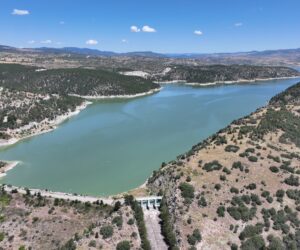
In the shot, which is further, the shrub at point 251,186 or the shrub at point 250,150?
the shrub at point 250,150

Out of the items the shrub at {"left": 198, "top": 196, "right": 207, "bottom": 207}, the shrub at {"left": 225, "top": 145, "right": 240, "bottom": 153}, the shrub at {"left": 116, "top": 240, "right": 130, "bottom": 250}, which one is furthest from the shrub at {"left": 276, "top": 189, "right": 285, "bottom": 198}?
the shrub at {"left": 116, "top": 240, "right": 130, "bottom": 250}

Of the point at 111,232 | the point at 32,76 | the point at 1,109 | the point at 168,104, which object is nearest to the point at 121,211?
the point at 111,232

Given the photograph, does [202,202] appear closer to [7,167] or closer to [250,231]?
[250,231]

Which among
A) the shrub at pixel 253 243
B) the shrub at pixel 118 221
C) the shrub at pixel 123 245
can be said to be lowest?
the shrub at pixel 253 243

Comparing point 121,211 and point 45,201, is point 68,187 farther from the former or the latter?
point 121,211

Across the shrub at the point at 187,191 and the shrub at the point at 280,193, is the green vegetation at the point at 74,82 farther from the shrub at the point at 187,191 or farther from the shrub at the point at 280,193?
the shrub at the point at 280,193

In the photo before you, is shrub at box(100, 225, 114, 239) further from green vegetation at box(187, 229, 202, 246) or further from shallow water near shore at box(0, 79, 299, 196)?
shallow water near shore at box(0, 79, 299, 196)

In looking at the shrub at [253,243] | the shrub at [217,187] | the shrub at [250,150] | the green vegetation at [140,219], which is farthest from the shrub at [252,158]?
the green vegetation at [140,219]
